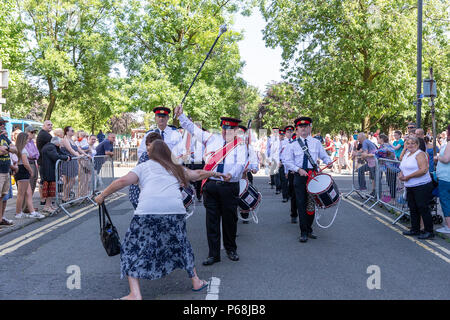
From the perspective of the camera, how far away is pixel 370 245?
659 cm

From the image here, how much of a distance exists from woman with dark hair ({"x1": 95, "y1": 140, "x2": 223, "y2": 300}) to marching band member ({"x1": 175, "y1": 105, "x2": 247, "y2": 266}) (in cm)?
129

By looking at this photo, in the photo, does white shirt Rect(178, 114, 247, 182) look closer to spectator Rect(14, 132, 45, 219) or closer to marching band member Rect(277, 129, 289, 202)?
spectator Rect(14, 132, 45, 219)

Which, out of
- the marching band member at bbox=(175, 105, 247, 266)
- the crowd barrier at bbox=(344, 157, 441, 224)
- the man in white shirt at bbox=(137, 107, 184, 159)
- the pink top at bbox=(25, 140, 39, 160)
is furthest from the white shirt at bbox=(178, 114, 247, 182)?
the pink top at bbox=(25, 140, 39, 160)

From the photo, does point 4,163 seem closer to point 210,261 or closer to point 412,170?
point 210,261

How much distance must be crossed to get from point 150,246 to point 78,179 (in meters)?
6.75

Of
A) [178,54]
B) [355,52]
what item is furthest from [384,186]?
[178,54]

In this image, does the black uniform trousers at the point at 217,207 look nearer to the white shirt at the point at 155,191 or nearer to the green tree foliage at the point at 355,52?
the white shirt at the point at 155,191

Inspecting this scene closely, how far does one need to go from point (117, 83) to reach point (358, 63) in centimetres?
1472

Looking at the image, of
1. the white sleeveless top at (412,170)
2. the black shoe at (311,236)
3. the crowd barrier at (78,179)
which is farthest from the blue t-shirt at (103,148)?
the white sleeveless top at (412,170)

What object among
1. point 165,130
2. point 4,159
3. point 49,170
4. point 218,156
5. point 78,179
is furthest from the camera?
point 78,179

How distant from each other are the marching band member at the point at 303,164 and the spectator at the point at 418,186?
1.38 meters

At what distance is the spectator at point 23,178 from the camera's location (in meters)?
8.34

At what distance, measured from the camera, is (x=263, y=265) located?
5.50 metres
